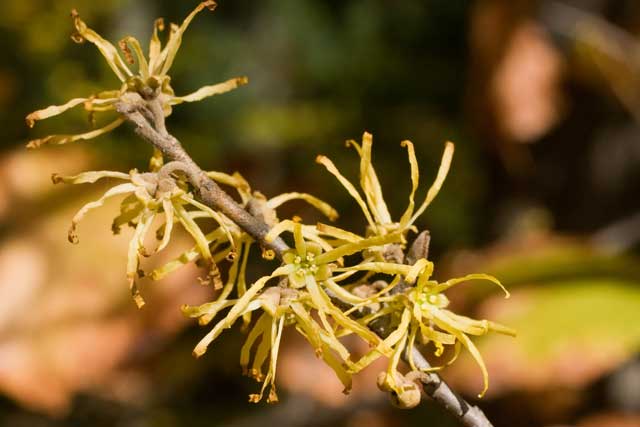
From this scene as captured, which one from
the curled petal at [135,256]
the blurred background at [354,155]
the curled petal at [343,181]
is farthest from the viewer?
the blurred background at [354,155]

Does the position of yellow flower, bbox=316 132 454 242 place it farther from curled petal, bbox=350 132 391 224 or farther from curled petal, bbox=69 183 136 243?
curled petal, bbox=69 183 136 243

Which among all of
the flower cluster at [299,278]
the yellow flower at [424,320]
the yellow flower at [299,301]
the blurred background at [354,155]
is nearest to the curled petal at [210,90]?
the flower cluster at [299,278]

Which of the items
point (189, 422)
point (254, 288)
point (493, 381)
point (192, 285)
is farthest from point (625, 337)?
point (189, 422)

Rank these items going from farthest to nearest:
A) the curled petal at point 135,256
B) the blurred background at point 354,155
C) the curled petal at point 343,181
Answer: the blurred background at point 354,155, the curled petal at point 343,181, the curled petal at point 135,256

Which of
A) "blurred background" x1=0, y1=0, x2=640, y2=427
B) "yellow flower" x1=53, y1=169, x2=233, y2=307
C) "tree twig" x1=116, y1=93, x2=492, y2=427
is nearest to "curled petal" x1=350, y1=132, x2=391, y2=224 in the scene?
"tree twig" x1=116, y1=93, x2=492, y2=427

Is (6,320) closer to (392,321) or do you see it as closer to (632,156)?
(392,321)

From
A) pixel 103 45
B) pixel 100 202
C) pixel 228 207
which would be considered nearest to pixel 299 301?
pixel 228 207

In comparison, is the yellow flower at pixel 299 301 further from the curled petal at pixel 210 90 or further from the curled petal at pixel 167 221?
the curled petal at pixel 210 90
